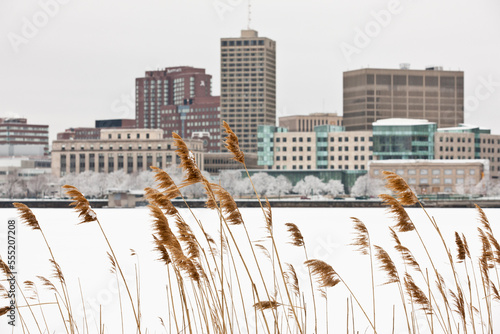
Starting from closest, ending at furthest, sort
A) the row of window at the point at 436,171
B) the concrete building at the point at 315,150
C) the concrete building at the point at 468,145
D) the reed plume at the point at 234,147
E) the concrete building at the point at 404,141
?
1. the reed plume at the point at 234,147
2. the row of window at the point at 436,171
3. the concrete building at the point at 404,141
4. the concrete building at the point at 468,145
5. the concrete building at the point at 315,150

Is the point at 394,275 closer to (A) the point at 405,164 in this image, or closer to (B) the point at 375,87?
(A) the point at 405,164

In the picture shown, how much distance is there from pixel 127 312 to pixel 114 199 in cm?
10581

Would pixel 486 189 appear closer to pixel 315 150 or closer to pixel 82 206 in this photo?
pixel 315 150

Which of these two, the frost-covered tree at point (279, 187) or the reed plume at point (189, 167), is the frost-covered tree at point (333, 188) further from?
the reed plume at point (189, 167)

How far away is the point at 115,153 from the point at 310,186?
4763cm

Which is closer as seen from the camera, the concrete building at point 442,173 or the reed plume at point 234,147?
the reed plume at point 234,147

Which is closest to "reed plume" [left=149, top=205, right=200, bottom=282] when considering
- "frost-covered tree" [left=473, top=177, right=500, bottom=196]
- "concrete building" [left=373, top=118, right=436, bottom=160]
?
"frost-covered tree" [left=473, top=177, right=500, bottom=196]

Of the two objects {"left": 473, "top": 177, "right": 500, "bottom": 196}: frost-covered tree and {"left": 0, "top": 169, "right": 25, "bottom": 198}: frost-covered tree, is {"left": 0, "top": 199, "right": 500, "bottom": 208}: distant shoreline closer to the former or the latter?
{"left": 473, "top": 177, "right": 500, "bottom": 196}: frost-covered tree

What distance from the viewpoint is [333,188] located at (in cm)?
14100

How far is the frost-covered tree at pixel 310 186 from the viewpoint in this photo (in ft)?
461

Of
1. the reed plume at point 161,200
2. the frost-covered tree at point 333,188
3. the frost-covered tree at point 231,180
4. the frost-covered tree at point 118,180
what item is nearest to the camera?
the reed plume at point 161,200

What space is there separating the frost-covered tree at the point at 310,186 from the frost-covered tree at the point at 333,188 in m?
1.05

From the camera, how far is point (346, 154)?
529 feet

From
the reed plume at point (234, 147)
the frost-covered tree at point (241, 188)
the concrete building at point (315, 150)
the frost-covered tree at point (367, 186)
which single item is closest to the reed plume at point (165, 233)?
the reed plume at point (234, 147)
